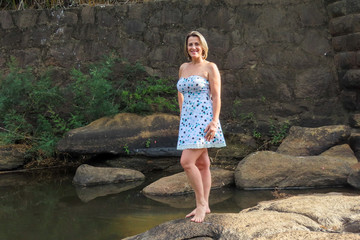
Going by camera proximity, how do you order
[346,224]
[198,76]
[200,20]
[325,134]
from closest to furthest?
[346,224]
[198,76]
[325,134]
[200,20]

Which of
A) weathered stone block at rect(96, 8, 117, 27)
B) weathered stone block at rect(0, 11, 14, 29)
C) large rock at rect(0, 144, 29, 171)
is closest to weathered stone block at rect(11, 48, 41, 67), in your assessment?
weathered stone block at rect(0, 11, 14, 29)

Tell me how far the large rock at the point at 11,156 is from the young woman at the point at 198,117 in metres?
3.65

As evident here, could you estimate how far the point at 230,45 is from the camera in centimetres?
721

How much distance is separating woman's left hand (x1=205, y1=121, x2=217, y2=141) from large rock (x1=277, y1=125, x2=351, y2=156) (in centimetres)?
275

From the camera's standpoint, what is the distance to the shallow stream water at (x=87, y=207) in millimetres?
4258

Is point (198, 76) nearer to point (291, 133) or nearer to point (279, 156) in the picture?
point (279, 156)

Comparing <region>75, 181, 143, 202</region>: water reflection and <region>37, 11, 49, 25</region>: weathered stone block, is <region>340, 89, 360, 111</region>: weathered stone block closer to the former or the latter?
<region>75, 181, 143, 202</region>: water reflection

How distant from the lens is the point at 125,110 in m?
6.82

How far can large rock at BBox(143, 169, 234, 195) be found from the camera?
17.8 ft

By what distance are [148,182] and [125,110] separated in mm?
1313

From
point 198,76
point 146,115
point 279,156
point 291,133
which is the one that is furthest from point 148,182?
point 198,76

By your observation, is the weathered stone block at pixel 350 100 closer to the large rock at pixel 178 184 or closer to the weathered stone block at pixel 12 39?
the large rock at pixel 178 184

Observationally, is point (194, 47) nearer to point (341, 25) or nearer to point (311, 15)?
point (341, 25)

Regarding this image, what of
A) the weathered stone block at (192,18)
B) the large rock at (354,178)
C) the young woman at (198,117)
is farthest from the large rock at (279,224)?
the weathered stone block at (192,18)
